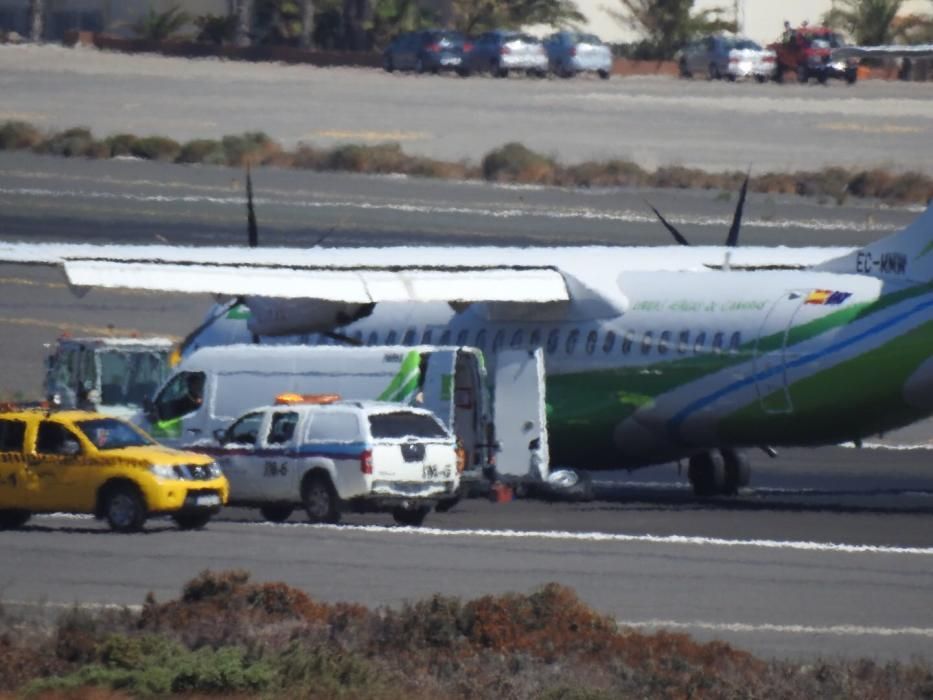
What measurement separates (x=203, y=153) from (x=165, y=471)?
47.9 meters

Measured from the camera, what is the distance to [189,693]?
17703 mm

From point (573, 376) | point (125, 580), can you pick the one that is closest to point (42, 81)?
point (573, 376)

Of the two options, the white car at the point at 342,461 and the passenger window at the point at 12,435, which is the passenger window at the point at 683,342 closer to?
the white car at the point at 342,461

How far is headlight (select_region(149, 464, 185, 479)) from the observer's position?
2888 cm

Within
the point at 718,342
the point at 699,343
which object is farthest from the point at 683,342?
the point at 718,342

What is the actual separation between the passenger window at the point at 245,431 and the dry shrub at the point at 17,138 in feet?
154

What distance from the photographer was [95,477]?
29.0 metres

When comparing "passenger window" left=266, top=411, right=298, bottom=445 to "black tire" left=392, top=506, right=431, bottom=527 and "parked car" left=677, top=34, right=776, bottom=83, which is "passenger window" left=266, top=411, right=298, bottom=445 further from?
"parked car" left=677, top=34, right=776, bottom=83

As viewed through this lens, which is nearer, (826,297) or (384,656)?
(384,656)

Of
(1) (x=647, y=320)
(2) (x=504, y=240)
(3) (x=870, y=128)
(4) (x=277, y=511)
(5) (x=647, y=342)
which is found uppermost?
(1) (x=647, y=320)

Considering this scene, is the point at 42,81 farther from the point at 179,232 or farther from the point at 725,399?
the point at 725,399

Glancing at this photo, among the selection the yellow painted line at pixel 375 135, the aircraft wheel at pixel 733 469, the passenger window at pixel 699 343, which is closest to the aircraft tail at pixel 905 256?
the passenger window at pixel 699 343

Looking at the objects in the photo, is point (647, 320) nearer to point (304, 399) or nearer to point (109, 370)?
point (304, 399)

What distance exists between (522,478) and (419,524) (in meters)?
3.16
